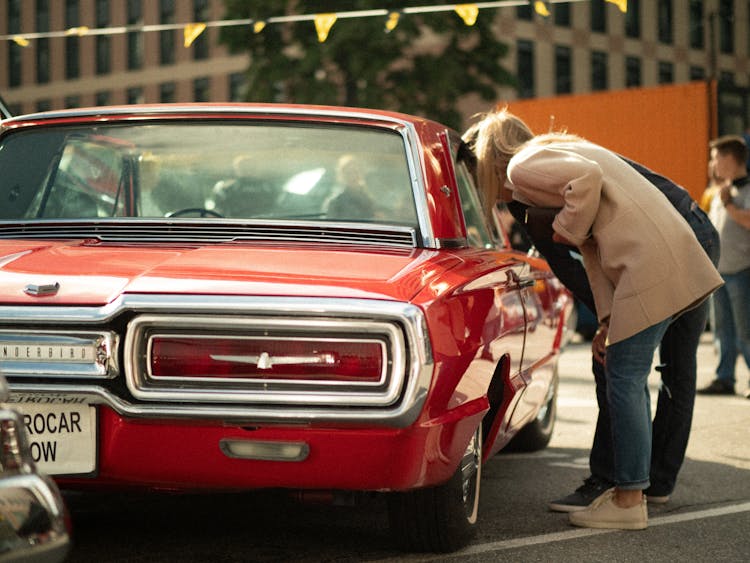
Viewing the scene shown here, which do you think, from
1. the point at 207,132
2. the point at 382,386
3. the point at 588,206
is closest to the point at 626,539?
the point at 588,206

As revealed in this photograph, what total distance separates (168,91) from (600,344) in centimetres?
4991

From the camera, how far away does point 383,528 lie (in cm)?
529

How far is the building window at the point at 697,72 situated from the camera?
56.3 meters

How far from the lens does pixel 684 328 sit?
5.98 metres

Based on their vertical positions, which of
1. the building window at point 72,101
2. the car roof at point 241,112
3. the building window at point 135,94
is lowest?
the building window at point 72,101

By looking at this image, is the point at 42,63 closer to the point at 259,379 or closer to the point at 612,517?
the point at 612,517

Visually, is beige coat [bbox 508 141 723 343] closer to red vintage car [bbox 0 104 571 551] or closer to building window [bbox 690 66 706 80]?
red vintage car [bbox 0 104 571 551]

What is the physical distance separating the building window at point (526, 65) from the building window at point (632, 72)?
6322mm

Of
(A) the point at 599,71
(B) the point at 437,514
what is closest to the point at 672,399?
(B) the point at 437,514

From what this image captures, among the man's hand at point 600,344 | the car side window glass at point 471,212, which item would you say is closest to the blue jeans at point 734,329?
the car side window glass at point 471,212

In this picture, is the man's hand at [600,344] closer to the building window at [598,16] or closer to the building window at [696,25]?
the building window at [598,16]

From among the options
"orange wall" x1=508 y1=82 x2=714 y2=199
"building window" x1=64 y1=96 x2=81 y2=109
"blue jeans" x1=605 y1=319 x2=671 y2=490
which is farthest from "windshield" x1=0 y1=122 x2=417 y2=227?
"building window" x1=64 y1=96 x2=81 y2=109

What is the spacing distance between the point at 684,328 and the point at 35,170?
273 cm

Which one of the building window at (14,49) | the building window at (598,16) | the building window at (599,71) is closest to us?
the building window at (599,71)
